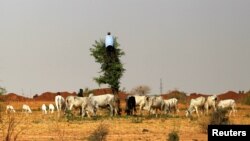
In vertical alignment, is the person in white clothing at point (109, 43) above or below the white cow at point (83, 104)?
above

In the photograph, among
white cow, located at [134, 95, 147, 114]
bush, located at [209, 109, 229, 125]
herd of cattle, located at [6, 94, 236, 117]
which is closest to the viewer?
bush, located at [209, 109, 229, 125]

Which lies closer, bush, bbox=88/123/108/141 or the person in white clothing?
bush, bbox=88/123/108/141

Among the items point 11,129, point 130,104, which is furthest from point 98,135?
point 130,104

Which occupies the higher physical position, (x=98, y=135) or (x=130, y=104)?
(x=130, y=104)

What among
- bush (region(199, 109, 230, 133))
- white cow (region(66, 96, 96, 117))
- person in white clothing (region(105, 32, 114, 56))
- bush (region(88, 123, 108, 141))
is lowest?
bush (region(88, 123, 108, 141))

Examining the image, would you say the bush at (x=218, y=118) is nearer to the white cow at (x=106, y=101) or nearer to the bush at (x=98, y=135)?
the bush at (x=98, y=135)

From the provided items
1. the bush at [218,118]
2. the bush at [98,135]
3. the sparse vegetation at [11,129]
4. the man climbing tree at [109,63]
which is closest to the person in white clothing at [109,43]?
the man climbing tree at [109,63]

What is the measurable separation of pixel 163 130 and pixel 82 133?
400 centimetres

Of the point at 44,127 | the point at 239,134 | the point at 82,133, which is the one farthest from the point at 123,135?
the point at 239,134

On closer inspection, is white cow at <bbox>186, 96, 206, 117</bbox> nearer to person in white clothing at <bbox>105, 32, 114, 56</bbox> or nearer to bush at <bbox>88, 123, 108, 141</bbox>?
person in white clothing at <bbox>105, 32, 114, 56</bbox>

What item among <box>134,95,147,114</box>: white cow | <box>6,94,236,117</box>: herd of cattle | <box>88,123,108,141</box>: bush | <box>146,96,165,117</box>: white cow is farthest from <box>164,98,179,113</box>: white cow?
<box>88,123,108,141</box>: bush

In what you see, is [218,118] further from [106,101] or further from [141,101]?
[141,101]

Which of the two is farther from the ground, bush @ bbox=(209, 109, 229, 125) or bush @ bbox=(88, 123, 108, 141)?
bush @ bbox=(209, 109, 229, 125)

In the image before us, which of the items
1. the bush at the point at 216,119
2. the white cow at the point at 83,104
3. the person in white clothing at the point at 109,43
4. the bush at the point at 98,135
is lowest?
the bush at the point at 98,135
